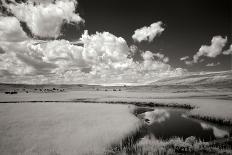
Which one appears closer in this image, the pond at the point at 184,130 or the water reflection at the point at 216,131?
the water reflection at the point at 216,131

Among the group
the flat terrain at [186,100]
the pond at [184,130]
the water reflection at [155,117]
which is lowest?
the pond at [184,130]

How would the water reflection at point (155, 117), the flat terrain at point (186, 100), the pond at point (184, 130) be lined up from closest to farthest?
the pond at point (184, 130)
the water reflection at point (155, 117)
the flat terrain at point (186, 100)

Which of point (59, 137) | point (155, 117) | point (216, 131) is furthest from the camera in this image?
point (155, 117)

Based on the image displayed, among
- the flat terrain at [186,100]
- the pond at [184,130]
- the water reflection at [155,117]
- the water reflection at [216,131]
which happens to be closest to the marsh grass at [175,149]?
the pond at [184,130]

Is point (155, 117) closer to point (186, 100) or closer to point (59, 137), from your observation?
point (59, 137)

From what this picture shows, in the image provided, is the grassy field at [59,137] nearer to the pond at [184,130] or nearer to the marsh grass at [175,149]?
the marsh grass at [175,149]

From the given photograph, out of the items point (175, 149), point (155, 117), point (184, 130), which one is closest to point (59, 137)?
point (175, 149)

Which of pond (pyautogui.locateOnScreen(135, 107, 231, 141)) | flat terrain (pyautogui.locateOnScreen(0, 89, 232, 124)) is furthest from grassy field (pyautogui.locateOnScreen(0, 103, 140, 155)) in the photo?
flat terrain (pyautogui.locateOnScreen(0, 89, 232, 124))

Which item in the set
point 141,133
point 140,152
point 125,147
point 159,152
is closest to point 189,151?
point 159,152

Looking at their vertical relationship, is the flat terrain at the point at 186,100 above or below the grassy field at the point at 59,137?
above

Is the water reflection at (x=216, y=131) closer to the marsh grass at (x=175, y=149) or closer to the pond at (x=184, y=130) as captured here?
the pond at (x=184, y=130)

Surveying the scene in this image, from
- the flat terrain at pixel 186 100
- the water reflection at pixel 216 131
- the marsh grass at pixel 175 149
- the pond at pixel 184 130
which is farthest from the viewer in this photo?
the flat terrain at pixel 186 100

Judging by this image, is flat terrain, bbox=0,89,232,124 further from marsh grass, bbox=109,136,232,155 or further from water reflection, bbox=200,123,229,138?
marsh grass, bbox=109,136,232,155

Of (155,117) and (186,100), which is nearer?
(155,117)
